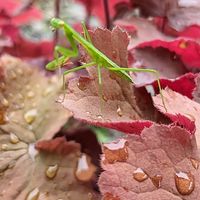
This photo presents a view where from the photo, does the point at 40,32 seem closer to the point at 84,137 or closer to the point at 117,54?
the point at 84,137

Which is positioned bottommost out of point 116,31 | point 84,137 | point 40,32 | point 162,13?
point 40,32

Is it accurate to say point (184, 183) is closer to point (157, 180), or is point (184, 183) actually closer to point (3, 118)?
point (157, 180)

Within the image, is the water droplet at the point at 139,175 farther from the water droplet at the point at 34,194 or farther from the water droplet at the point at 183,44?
the water droplet at the point at 183,44

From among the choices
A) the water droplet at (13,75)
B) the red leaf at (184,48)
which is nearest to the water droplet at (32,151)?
the water droplet at (13,75)

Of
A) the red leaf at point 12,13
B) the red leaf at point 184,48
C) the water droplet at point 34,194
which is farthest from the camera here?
the red leaf at point 12,13

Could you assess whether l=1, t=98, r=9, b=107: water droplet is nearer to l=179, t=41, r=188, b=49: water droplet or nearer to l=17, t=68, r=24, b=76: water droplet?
l=17, t=68, r=24, b=76: water droplet

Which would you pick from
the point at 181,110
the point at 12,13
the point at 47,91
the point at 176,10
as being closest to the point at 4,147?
the point at 47,91

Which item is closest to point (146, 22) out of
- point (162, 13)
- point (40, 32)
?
point (162, 13)

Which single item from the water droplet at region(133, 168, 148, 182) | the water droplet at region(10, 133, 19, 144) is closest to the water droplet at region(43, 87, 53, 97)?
the water droplet at region(10, 133, 19, 144)
